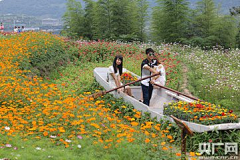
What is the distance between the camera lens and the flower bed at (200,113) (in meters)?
6.40

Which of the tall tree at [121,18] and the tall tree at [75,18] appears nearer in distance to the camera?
the tall tree at [121,18]

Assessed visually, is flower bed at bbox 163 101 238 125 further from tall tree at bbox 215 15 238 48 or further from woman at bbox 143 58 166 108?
tall tree at bbox 215 15 238 48

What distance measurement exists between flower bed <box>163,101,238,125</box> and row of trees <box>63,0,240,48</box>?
1425cm

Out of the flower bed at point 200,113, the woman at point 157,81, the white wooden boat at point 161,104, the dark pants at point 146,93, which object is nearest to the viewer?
the white wooden boat at point 161,104

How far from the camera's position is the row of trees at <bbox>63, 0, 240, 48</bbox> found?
21.6m

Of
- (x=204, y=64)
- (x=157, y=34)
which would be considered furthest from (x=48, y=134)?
(x=157, y=34)

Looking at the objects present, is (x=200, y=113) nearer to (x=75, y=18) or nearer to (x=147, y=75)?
(x=147, y=75)

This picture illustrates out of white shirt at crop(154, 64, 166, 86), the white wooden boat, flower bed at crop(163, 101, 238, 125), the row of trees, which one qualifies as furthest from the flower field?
the row of trees

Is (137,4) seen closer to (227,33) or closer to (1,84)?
(227,33)

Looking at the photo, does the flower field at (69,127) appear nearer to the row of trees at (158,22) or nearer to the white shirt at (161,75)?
the white shirt at (161,75)

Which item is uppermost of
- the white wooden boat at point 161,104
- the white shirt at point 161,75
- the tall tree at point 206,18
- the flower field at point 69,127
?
the tall tree at point 206,18

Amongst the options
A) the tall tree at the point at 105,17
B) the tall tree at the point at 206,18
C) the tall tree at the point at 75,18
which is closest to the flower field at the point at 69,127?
the tall tree at the point at 206,18

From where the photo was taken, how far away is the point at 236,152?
6.33 metres

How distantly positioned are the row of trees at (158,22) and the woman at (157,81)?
12295 millimetres
